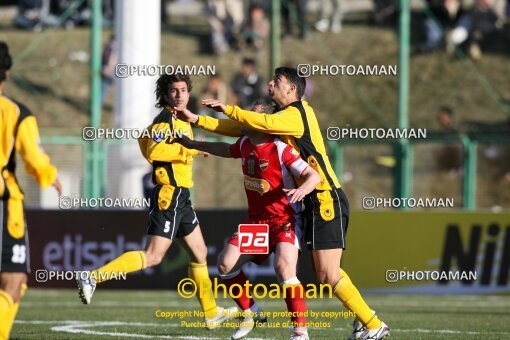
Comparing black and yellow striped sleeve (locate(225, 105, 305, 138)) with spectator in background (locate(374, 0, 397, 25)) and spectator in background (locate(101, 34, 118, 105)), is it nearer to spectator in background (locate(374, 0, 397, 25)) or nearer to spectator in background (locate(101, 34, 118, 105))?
spectator in background (locate(101, 34, 118, 105))

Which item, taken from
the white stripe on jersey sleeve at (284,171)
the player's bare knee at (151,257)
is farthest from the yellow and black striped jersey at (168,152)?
the white stripe on jersey sleeve at (284,171)

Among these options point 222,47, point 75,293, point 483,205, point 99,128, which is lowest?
point 75,293

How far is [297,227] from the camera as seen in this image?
32.4ft

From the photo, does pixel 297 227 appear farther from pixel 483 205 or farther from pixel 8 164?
pixel 483 205

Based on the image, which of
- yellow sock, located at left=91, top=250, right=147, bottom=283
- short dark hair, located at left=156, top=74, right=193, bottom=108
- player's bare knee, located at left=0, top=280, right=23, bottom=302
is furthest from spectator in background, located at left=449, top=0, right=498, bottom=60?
player's bare knee, located at left=0, top=280, right=23, bottom=302

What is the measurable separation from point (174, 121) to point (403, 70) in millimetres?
8114

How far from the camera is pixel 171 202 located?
36.2 feet

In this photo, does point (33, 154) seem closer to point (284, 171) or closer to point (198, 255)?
point (284, 171)

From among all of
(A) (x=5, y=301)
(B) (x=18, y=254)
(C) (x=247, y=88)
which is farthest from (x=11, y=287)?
(C) (x=247, y=88)

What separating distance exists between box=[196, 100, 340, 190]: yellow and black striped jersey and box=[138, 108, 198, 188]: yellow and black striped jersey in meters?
1.00

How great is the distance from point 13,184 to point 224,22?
17.3 m

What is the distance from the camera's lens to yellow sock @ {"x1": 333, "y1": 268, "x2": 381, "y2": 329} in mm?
9609

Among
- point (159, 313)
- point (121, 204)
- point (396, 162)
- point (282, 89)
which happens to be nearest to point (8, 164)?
point (282, 89)

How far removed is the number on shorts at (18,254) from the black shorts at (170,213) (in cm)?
311
